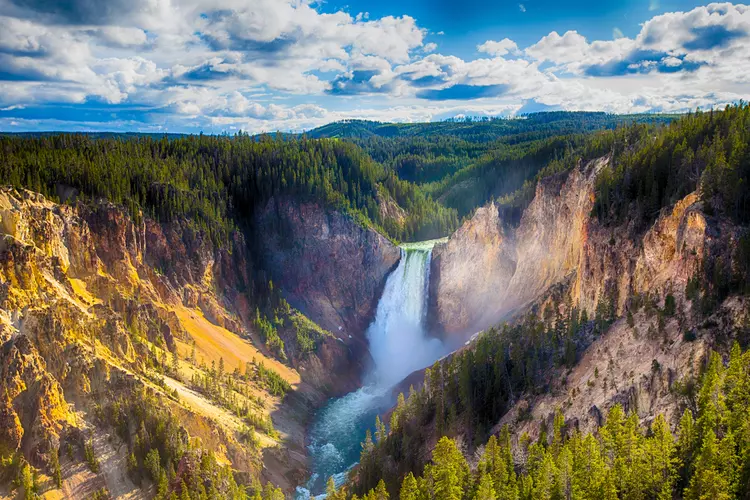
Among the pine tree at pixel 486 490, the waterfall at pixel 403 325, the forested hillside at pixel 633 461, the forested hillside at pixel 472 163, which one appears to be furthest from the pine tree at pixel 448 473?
the forested hillside at pixel 472 163

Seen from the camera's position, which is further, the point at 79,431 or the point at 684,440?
the point at 79,431

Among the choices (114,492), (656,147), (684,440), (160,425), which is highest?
(656,147)

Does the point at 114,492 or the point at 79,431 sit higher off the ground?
the point at 79,431

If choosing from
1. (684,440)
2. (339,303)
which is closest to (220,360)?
(339,303)

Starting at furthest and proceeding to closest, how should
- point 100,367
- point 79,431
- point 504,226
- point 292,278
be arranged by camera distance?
point 292,278
point 504,226
point 100,367
point 79,431

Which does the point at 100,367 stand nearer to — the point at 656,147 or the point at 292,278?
the point at 292,278

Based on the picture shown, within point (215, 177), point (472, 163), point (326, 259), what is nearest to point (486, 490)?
point (326, 259)
